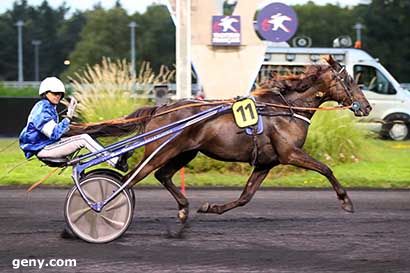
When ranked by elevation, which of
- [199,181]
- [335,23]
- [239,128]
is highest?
[335,23]

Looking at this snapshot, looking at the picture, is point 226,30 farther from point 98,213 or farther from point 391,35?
point 391,35

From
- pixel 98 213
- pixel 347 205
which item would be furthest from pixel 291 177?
pixel 98 213

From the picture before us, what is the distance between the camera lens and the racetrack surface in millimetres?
7086

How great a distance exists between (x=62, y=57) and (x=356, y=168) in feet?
248

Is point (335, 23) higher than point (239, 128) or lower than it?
higher

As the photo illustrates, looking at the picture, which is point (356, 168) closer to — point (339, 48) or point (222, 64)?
point (222, 64)

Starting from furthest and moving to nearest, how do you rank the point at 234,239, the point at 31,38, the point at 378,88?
the point at 31,38 < the point at 378,88 < the point at 234,239

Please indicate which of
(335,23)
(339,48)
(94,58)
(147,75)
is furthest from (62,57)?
(147,75)

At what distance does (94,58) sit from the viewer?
75062mm

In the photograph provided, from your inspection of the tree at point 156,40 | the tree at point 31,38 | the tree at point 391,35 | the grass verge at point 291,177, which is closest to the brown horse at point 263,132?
the grass verge at point 291,177

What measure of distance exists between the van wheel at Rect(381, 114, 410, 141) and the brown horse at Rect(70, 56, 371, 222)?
14478 millimetres

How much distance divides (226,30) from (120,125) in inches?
314

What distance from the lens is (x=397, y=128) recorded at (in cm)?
2331

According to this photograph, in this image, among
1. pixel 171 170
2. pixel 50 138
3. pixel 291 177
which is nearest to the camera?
pixel 50 138
